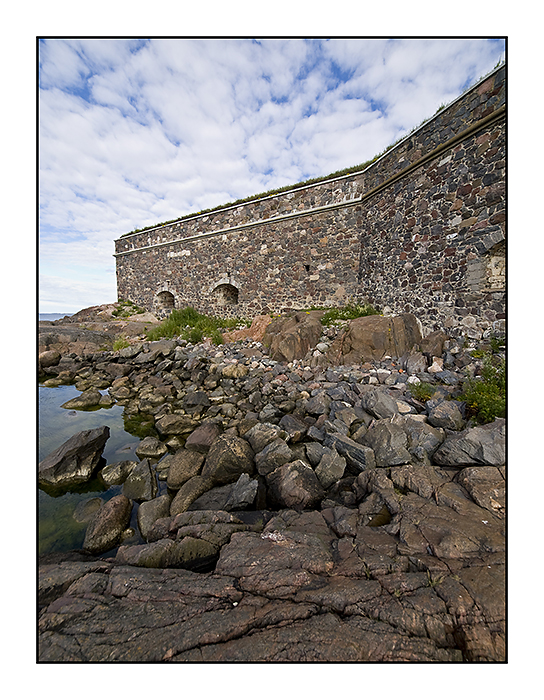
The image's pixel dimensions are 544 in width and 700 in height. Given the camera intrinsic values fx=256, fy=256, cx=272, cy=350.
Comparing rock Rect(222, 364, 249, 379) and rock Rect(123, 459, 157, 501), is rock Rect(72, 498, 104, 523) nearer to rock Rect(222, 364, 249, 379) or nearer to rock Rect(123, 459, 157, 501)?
rock Rect(123, 459, 157, 501)

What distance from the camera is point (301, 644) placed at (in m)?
1.42

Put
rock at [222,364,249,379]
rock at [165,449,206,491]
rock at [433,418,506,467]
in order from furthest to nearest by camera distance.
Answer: rock at [222,364,249,379] → rock at [165,449,206,491] → rock at [433,418,506,467]

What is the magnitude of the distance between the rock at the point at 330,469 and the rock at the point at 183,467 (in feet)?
6.34

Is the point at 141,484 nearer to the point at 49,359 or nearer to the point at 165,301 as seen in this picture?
the point at 49,359

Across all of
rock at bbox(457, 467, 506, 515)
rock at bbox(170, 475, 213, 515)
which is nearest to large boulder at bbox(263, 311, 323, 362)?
rock at bbox(170, 475, 213, 515)

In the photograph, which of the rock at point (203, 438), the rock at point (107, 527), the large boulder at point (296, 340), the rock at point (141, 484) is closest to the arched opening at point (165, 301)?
the large boulder at point (296, 340)

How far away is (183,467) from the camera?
409cm

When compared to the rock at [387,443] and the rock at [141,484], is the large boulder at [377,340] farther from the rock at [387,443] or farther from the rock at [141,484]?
the rock at [141,484]

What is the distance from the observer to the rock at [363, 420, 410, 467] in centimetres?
344

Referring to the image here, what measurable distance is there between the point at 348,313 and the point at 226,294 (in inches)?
284

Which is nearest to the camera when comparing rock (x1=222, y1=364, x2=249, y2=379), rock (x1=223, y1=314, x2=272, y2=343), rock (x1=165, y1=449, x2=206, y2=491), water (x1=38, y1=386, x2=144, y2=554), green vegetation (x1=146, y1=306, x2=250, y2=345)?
water (x1=38, y1=386, x2=144, y2=554)

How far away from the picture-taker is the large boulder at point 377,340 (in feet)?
23.5

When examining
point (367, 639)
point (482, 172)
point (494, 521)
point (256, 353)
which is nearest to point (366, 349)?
point (256, 353)

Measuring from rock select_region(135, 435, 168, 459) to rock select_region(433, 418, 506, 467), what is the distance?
4585 mm
